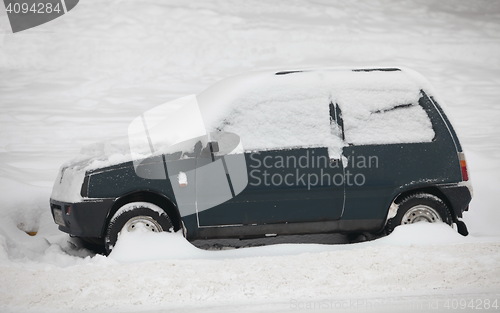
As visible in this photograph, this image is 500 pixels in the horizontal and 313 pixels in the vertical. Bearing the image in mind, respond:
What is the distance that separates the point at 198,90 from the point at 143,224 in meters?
12.8

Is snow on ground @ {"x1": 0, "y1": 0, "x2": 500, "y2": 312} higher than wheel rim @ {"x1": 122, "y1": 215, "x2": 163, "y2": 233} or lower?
lower

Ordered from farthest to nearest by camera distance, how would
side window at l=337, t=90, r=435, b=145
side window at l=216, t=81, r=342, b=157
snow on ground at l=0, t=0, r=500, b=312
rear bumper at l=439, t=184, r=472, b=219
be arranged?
rear bumper at l=439, t=184, r=472, b=219 < side window at l=337, t=90, r=435, b=145 < side window at l=216, t=81, r=342, b=157 < snow on ground at l=0, t=0, r=500, b=312

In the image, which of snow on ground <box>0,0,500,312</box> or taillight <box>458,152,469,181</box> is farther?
taillight <box>458,152,469,181</box>

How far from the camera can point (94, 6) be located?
28.2 metres

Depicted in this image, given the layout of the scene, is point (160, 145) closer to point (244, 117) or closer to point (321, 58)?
point (244, 117)

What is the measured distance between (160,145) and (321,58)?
54.1ft

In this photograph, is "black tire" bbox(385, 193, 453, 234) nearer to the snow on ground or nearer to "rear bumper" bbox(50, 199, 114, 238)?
the snow on ground

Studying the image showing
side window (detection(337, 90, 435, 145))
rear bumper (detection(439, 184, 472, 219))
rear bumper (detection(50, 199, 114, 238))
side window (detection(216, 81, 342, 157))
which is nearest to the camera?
rear bumper (detection(50, 199, 114, 238))

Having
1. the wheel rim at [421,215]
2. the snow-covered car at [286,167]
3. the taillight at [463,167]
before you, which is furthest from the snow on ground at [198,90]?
the taillight at [463,167]

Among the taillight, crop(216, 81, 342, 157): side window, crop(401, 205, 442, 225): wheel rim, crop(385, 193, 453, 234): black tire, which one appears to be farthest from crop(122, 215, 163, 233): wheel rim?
the taillight

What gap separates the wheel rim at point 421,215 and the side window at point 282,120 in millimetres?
1010

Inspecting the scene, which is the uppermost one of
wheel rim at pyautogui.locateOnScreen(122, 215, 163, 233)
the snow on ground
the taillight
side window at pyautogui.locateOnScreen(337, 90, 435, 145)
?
side window at pyautogui.locateOnScreen(337, 90, 435, 145)

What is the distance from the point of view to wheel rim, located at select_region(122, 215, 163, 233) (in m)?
6.77

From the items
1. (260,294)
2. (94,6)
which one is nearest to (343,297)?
(260,294)
